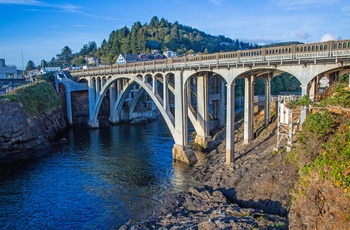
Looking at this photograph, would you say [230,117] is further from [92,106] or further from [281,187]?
[92,106]

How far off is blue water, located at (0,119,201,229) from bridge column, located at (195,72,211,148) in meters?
4.85

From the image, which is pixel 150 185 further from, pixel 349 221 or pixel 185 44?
pixel 185 44

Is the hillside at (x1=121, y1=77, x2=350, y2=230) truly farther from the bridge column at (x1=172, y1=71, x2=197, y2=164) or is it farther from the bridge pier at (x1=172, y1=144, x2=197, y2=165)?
the bridge column at (x1=172, y1=71, x2=197, y2=164)

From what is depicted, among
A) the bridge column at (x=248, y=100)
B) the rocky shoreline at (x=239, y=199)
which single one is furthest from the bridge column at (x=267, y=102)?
the rocky shoreline at (x=239, y=199)

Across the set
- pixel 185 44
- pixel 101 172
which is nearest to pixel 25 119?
pixel 101 172

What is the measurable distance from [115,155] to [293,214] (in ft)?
86.5

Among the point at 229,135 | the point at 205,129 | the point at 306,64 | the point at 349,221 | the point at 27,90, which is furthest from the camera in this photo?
the point at 27,90

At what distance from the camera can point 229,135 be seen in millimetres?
27406

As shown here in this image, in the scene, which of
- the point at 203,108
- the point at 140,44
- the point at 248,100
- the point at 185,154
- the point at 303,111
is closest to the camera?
the point at 303,111

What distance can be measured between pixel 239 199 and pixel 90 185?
14.2 meters

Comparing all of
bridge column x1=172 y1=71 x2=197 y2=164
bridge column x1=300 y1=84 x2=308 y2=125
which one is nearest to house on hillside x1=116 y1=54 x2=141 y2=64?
bridge column x1=172 y1=71 x2=197 y2=164

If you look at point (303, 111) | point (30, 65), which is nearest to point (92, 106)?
point (303, 111)

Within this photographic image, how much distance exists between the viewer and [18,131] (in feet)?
123

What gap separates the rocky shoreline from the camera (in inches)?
647
